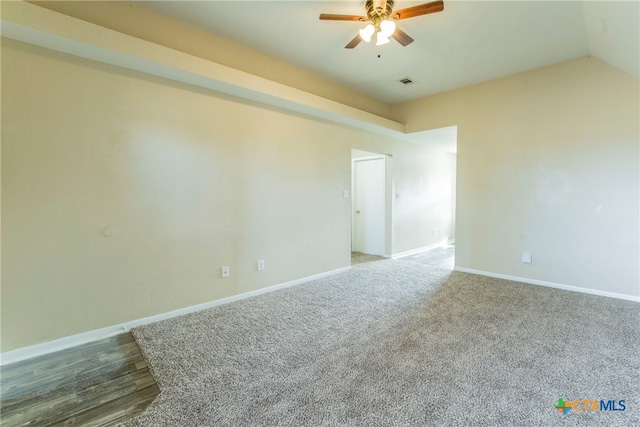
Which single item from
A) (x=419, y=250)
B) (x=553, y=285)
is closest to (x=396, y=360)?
(x=553, y=285)

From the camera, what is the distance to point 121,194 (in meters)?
2.54

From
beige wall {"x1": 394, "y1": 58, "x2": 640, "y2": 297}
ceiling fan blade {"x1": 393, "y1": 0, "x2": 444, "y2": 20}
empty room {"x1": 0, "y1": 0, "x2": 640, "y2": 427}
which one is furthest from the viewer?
beige wall {"x1": 394, "y1": 58, "x2": 640, "y2": 297}

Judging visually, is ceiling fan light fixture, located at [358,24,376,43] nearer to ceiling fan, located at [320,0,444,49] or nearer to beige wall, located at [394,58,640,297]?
ceiling fan, located at [320,0,444,49]

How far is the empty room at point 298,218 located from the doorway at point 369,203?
130 centimetres

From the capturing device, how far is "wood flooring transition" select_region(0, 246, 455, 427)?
1594 mm

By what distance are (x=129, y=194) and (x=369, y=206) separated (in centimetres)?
Result: 437

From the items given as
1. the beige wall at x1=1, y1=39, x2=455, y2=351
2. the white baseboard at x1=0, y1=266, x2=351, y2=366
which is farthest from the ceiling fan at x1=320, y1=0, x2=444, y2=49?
the white baseboard at x1=0, y1=266, x2=351, y2=366

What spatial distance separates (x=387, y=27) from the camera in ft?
7.49

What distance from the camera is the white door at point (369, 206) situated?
222 inches

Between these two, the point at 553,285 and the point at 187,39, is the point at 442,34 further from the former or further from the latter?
the point at 553,285

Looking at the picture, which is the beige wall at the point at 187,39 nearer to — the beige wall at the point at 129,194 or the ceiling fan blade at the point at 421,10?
the beige wall at the point at 129,194

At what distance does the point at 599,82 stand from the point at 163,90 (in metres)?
4.96

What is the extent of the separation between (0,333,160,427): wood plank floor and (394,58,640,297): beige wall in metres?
4.47

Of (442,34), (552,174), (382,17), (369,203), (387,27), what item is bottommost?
(369,203)
